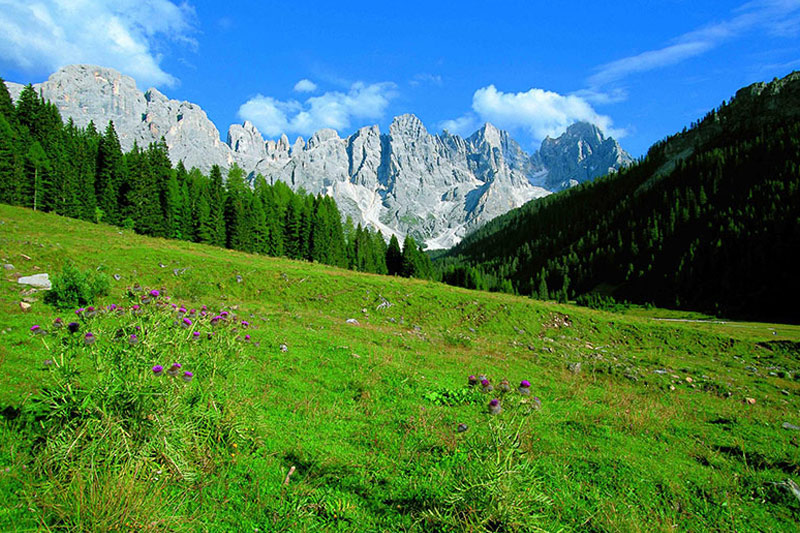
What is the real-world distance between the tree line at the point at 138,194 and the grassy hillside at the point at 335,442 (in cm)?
4270

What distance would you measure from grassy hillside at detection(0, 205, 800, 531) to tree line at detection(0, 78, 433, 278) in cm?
4270

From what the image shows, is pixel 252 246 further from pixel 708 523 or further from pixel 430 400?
pixel 708 523

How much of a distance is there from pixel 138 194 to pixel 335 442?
5780cm

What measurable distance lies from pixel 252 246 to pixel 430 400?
5502cm

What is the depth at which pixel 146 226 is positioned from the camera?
4872 centimetres

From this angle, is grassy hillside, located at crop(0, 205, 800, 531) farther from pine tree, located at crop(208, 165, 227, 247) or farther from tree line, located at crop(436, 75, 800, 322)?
tree line, located at crop(436, 75, 800, 322)

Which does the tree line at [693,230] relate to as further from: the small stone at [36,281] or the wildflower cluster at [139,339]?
the wildflower cluster at [139,339]

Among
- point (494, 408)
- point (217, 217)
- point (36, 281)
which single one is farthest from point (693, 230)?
point (36, 281)

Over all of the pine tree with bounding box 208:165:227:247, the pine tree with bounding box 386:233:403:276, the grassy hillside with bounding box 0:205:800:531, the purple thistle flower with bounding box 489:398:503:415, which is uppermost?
the pine tree with bounding box 208:165:227:247

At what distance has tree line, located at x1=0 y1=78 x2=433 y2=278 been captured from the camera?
139ft

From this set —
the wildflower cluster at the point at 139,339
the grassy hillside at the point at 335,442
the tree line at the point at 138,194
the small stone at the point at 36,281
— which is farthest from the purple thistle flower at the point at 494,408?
the tree line at the point at 138,194

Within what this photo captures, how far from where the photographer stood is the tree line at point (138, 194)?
1671 inches

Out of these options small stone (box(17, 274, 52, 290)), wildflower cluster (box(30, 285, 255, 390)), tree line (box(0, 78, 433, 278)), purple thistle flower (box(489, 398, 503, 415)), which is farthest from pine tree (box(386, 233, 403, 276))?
purple thistle flower (box(489, 398, 503, 415))

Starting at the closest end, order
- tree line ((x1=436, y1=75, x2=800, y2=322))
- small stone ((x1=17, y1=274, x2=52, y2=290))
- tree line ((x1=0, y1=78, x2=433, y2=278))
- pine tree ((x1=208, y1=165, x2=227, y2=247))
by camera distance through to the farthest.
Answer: small stone ((x1=17, y1=274, x2=52, y2=290))
tree line ((x1=0, y1=78, x2=433, y2=278))
pine tree ((x1=208, y1=165, x2=227, y2=247))
tree line ((x1=436, y1=75, x2=800, y2=322))
